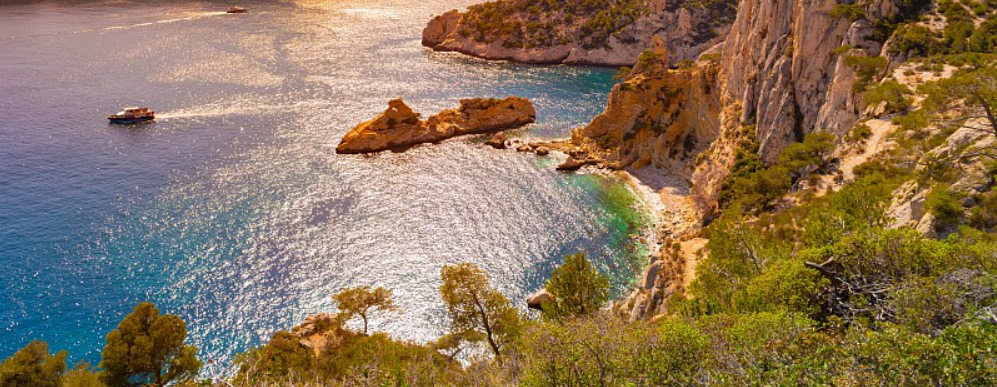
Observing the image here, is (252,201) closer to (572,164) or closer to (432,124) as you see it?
(432,124)

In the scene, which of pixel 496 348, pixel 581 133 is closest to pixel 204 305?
pixel 496 348

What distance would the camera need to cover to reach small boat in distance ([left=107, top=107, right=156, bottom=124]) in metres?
95.9

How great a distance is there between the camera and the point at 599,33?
14762cm

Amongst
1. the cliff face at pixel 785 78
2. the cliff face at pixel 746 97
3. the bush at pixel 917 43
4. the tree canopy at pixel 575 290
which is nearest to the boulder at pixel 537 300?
the tree canopy at pixel 575 290

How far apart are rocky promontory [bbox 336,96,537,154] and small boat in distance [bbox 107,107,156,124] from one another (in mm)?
36998

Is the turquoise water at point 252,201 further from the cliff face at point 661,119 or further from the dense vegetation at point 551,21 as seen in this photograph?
the dense vegetation at point 551,21

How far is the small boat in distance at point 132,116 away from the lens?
9594 cm

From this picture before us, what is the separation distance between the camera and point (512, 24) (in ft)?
506

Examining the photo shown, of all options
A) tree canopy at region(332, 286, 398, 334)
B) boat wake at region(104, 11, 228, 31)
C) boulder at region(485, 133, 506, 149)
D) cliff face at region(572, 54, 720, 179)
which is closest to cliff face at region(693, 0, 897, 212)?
cliff face at region(572, 54, 720, 179)

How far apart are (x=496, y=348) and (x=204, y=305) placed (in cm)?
2858

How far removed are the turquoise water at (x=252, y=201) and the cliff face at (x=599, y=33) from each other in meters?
17.4

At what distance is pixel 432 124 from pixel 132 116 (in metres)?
51.1

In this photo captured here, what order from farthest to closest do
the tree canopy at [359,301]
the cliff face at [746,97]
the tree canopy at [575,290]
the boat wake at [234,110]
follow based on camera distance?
the boat wake at [234,110], the cliff face at [746,97], the tree canopy at [359,301], the tree canopy at [575,290]

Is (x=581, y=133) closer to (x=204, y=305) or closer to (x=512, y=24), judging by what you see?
(x=204, y=305)
